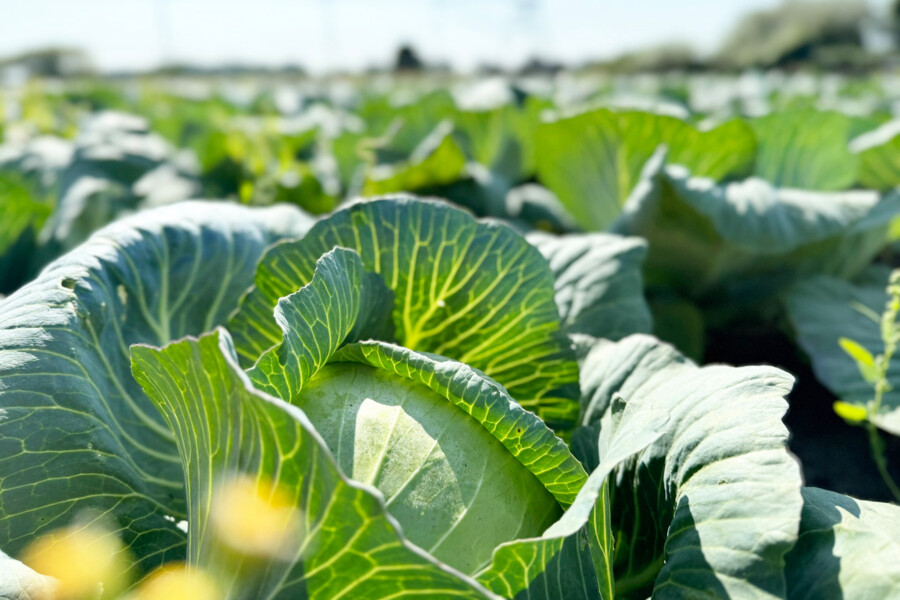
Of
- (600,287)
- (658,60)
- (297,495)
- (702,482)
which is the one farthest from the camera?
(658,60)

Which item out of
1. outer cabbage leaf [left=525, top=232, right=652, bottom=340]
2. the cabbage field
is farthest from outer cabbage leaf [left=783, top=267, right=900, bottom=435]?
outer cabbage leaf [left=525, top=232, right=652, bottom=340]

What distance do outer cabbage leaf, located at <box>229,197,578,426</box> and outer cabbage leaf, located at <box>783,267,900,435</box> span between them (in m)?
0.99

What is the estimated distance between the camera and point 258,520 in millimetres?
830

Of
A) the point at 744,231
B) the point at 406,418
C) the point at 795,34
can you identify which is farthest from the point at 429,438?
the point at 795,34

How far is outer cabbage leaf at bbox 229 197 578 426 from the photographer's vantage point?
1348 mm

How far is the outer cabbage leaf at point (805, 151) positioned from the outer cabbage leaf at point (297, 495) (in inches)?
101

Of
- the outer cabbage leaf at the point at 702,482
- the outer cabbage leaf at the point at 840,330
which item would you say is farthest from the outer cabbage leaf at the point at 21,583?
the outer cabbage leaf at the point at 840,330

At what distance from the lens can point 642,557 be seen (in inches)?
48.4

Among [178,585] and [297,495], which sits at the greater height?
[297,495]

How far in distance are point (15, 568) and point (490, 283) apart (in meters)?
0.83

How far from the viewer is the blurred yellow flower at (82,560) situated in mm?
1063

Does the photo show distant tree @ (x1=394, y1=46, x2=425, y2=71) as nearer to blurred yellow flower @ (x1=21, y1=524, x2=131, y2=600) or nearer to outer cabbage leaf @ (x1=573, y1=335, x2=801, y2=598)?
outer cabbage leaf @ (x1=573, y1=335, x2=801, y2=598)

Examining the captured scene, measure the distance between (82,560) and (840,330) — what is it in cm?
208

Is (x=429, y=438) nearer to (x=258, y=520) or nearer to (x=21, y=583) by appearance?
(x=258, y=520)
